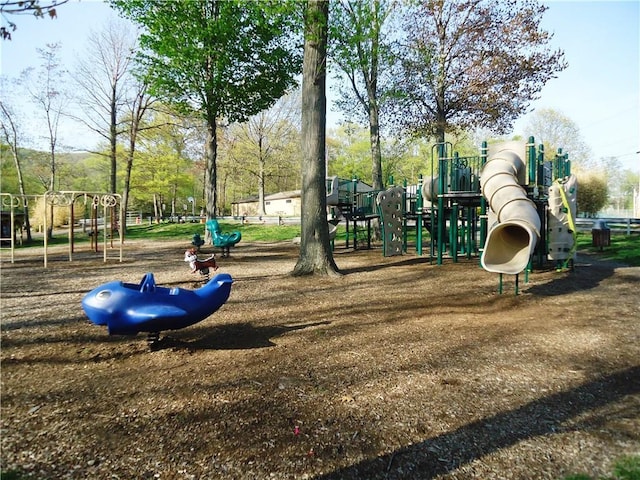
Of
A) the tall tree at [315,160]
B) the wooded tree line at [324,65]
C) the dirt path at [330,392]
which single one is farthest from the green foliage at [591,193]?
the tall tree at [315,160]

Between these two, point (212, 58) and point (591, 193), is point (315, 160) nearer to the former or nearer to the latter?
point (212, 58)

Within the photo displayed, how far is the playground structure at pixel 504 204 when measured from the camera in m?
6.48

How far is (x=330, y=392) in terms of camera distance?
331 cm

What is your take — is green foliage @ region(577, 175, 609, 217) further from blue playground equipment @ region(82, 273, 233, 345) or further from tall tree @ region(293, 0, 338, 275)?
blue playground equipment @ region(82, 273, 233, 345)

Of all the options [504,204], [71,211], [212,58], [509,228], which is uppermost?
[212,58]

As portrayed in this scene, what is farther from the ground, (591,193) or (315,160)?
(591,193)

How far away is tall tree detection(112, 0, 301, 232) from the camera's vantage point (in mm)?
14078

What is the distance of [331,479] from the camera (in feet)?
7.22

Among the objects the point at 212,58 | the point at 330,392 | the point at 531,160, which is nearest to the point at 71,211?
the point at 212,58

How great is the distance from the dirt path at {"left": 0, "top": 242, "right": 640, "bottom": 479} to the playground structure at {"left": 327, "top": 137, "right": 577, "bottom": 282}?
3.72 feet

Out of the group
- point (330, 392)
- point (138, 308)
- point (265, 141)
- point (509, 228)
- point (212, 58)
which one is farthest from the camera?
point (265, 141)

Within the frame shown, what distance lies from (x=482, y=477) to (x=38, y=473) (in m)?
2.52

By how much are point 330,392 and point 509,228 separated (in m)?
5.24

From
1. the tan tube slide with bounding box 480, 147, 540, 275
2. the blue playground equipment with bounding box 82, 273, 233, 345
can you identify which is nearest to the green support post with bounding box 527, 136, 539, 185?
the tan tube slide with bounding box 480, 147, 540, 275
